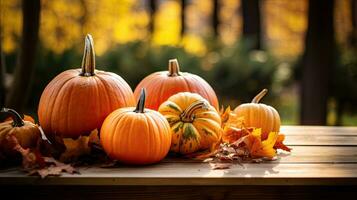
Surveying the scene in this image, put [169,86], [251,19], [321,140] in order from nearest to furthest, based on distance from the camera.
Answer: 1. [169,86]
2. [321,140]
3. [251,19]

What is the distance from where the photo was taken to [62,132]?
2102 millimetres

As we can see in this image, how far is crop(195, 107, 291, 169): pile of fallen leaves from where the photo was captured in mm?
2041

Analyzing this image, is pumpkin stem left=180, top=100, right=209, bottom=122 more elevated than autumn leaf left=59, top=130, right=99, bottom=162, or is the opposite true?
pumpkin stem left=180, top=100, right=209, bottom=122

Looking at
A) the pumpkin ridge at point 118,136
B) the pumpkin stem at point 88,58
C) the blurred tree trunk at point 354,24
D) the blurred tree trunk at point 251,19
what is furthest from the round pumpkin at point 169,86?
the blurred tree trunk at point 354,24

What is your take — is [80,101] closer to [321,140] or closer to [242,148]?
[242,148]

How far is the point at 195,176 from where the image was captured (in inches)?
69.2

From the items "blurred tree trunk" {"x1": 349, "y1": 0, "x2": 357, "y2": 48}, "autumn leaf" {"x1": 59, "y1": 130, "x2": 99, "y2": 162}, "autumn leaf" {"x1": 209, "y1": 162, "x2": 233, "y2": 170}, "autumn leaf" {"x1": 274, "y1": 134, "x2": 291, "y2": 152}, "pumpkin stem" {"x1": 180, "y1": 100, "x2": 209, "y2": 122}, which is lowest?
"autumn leaf" {"x1": 209, "y1": 162, "x2": 233, "y2": 170}

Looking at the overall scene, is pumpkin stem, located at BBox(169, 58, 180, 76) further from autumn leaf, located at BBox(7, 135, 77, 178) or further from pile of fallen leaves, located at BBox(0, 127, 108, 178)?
autumn leaf, located at BBox(7, 135, 77, 178)

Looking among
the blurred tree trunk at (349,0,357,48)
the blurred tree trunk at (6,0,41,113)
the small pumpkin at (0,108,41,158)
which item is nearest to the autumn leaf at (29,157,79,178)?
the small pumpkin at (0,108,41,158)

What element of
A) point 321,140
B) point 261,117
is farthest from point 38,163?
point 321,140

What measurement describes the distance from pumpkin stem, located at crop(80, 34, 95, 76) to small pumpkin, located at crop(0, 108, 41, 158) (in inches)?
14.1

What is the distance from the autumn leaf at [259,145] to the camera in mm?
2059

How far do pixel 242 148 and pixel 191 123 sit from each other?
0.26 meters

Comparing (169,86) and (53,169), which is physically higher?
(169,86)
